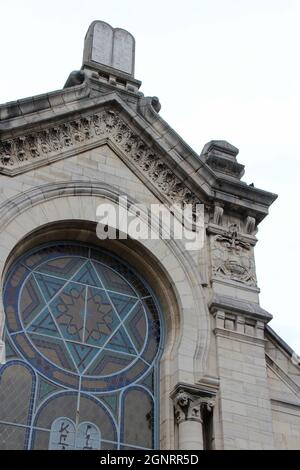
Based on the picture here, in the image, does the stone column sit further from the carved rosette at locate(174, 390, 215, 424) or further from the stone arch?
the stone arch

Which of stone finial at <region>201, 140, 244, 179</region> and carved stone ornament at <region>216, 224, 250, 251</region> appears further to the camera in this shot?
stone finial at <region>201, 140, 244, 179</region>

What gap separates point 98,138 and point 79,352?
5.02 m

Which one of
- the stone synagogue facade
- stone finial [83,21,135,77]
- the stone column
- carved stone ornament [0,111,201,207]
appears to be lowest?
the stone column

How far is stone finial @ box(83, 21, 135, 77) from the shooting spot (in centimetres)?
2005

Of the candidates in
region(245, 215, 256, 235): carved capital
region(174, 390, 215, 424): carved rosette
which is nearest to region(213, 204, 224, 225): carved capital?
region(245, 215, 256, 235): carved capital

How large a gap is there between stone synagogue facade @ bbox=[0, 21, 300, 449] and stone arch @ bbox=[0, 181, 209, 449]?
29 mm

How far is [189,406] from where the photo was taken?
590 inches

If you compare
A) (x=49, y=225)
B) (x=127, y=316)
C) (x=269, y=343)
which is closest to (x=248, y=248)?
(x=269, y=343)

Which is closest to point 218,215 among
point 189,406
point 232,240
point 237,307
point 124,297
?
point 232,240

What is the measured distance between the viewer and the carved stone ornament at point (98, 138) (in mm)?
17062

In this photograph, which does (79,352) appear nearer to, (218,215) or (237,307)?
(237,307)

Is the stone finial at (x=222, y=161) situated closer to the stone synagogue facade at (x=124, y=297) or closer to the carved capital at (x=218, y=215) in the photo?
the stone synagogue facade at (x=124, y=297)

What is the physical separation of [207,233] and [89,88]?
13.6 feet

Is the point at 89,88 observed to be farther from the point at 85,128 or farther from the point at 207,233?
the point at 207,233
